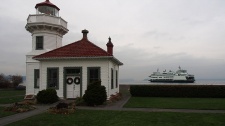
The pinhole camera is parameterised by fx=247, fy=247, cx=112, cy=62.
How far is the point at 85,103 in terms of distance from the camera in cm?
1803

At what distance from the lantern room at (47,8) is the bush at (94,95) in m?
11.1

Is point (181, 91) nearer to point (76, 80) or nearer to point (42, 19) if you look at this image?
point (76, 80)

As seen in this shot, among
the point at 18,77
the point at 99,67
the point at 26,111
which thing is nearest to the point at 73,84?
the point at 99,67

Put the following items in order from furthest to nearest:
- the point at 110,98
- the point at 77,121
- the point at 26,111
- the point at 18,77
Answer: the point at 18,77, the point at 110,98, the point at 26,111, the point at 77,121

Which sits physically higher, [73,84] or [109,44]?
[109,44]

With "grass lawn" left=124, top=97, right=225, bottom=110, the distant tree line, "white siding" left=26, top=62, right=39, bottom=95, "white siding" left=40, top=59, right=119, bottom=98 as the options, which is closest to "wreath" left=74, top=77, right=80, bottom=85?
"white siding" left=40, top=59, right=119, bottom=98

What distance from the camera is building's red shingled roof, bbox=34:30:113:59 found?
21.3 metres

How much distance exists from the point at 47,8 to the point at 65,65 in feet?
24.4

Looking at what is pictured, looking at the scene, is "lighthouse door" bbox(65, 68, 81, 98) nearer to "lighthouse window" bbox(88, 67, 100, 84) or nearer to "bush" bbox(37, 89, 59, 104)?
"lighthouse window" bbox(88, 67, 100, 84)

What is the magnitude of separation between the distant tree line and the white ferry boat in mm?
60654

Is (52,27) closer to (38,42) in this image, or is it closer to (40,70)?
(38,42)

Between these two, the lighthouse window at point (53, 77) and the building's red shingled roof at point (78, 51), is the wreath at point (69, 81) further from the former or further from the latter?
the building's red shingled roof at point (78, 51)

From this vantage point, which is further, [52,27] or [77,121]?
[52,27]

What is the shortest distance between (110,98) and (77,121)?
31.9 feet
